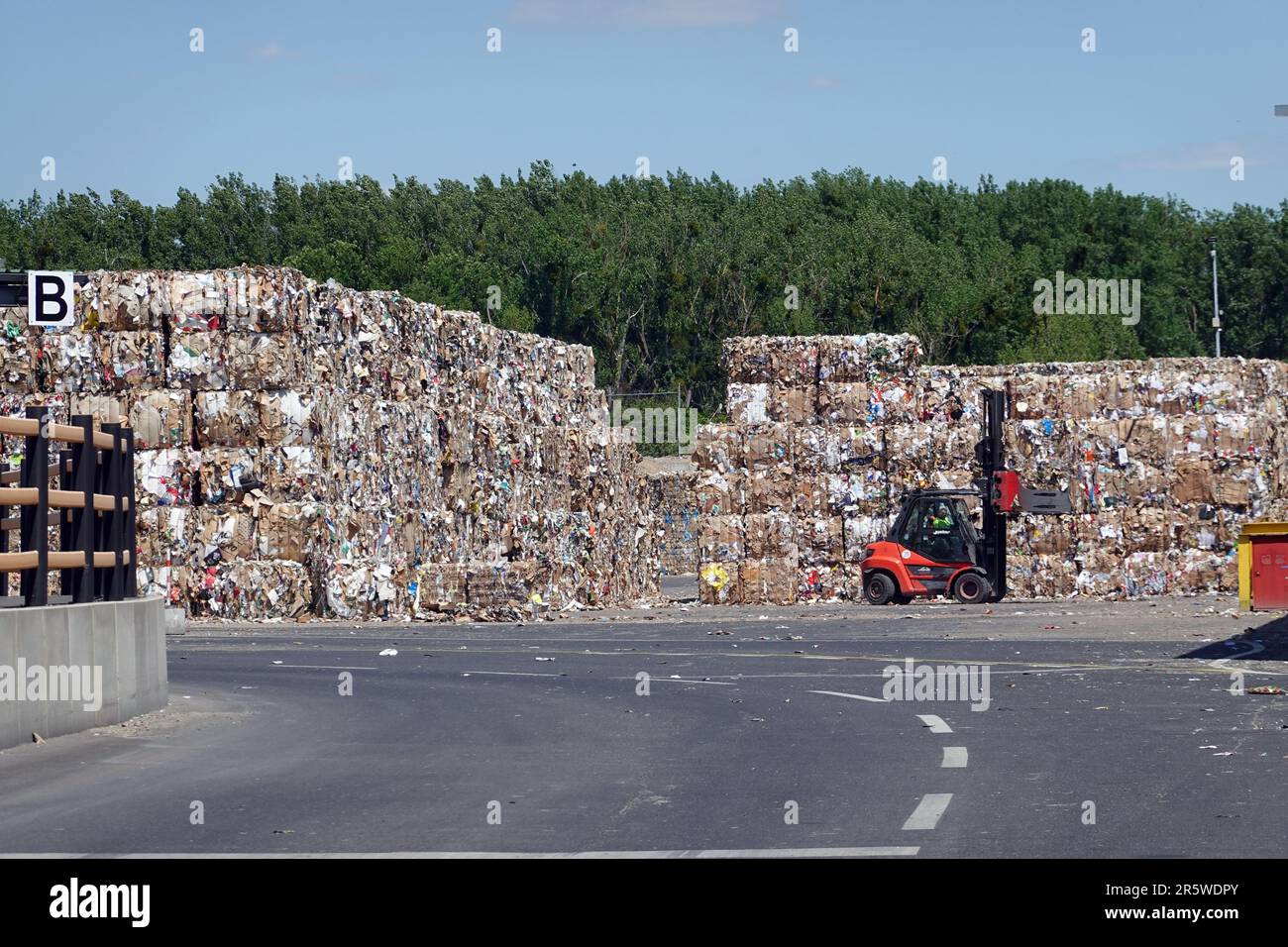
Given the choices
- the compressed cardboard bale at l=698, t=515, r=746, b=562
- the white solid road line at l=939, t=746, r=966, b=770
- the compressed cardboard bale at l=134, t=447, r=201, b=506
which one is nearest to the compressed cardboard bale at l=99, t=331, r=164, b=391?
the compressed cardboard bale at l=134, t=447, r=201, b=506

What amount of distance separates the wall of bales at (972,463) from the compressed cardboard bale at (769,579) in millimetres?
25

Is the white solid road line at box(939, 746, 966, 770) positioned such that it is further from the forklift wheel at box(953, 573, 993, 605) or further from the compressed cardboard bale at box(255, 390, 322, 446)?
the forklift wheel at box(953, 573, 993, 605)

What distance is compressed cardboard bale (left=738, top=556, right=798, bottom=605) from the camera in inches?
1305

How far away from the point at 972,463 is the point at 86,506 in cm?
2197

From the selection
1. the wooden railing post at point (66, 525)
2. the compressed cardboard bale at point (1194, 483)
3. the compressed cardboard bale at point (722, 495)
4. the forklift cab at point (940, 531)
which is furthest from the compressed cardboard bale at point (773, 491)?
the wooden railing post at point (66, 525)

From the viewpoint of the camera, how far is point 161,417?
29.3 metres

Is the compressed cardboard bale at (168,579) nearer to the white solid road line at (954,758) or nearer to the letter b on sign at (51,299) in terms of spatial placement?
the letter b on sign at (51,299)

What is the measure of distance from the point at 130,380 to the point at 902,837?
2317 centimetres

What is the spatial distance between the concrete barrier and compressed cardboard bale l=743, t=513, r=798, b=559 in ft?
61.4

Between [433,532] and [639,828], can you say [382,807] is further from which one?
[433,532]

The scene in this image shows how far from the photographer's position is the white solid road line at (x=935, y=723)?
1314cm
